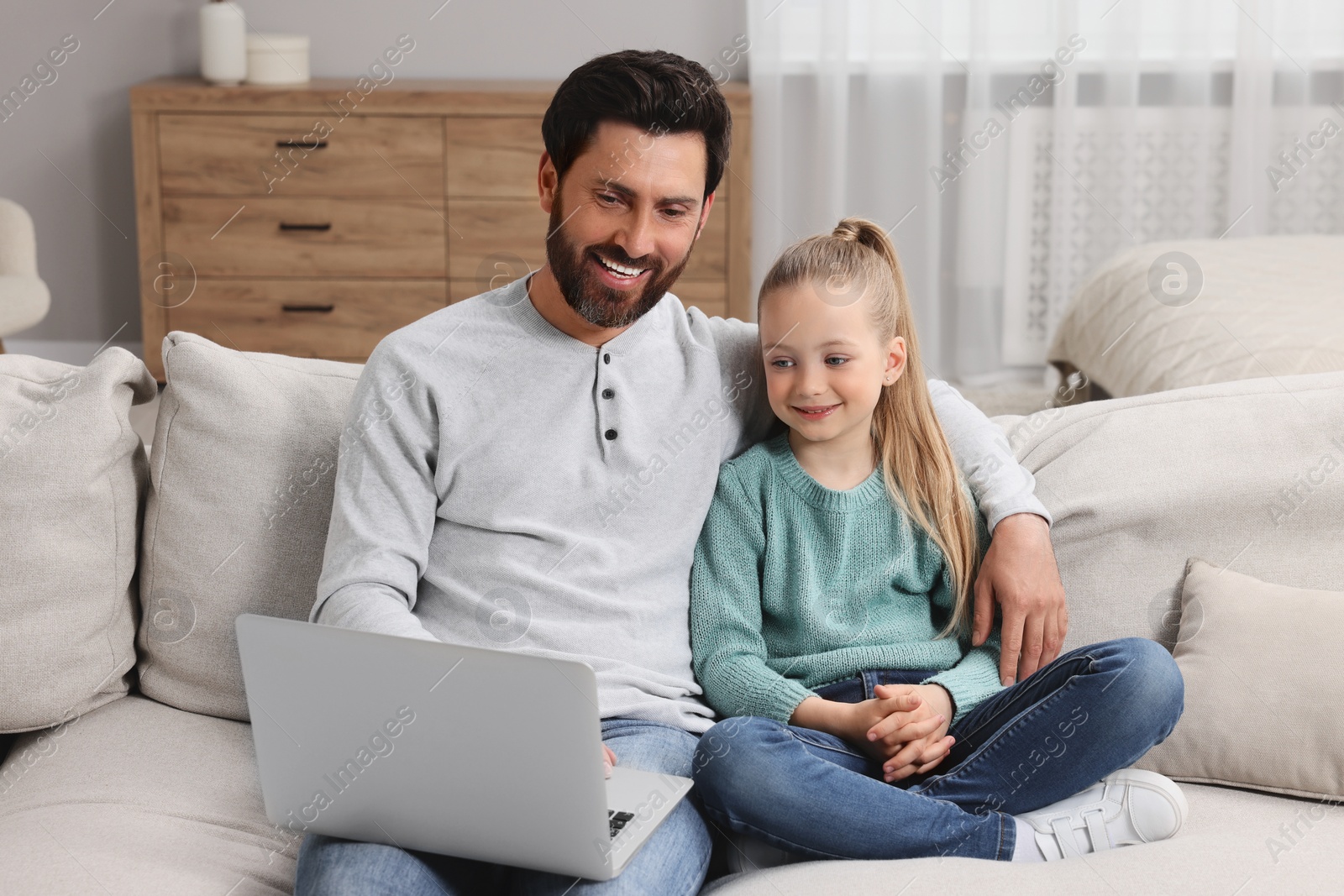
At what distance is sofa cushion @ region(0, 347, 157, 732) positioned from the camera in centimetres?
129

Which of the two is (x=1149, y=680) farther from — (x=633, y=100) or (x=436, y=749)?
(x=633, y=100)

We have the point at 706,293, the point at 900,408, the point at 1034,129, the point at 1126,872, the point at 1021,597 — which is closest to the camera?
the point at 1126,872

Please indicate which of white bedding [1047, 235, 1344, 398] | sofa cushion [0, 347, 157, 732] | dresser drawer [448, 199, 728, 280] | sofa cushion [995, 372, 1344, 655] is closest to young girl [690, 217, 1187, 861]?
sofa cushion [995, 372, 1344, 655]

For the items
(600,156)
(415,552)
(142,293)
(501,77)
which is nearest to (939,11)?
(501,77)

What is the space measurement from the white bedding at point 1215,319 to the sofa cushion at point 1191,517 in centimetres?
78

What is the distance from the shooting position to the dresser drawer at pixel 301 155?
11.5 ft

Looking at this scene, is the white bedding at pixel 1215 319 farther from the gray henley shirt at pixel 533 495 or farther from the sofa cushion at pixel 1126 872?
the sofa cushion at pixel 1126 872

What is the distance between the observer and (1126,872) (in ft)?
3.52

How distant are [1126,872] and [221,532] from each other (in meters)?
0.98

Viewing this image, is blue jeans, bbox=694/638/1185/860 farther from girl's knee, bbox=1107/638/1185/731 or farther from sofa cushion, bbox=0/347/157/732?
sofa cushion, bbox=0/347/157/732

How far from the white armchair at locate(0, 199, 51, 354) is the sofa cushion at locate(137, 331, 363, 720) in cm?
201

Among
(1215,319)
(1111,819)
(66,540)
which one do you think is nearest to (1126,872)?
(1111,819)

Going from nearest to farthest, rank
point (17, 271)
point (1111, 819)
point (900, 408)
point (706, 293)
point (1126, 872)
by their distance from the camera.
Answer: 1. point (1126, 872)
2. point (1111, 819)
3. point (900, 408)
4. point (17, 271)
5. point (706, 293)

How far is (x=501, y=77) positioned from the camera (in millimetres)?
3885
